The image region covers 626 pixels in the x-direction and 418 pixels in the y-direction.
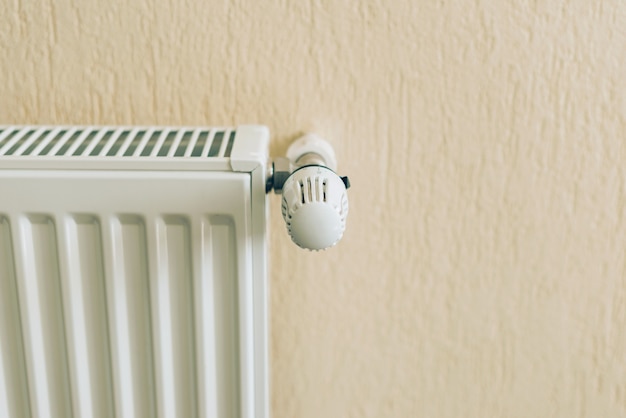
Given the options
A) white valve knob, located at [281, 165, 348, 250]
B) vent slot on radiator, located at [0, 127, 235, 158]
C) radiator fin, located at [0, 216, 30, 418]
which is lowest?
radiator fin, located at [0, 216, 30, 418]

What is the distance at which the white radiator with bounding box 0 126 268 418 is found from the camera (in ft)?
1.81

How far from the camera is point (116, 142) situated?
591mm

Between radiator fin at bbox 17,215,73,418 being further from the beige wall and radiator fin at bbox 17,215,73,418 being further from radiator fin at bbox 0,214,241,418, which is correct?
the beige wall

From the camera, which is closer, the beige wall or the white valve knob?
the white valve knob

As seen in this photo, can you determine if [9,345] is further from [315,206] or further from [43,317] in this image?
[315,206]

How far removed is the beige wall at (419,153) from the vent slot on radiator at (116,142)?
6cm

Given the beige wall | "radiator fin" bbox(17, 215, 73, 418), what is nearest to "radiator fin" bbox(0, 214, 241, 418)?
"radiator fin" bbox(17, 215, 73, 418)

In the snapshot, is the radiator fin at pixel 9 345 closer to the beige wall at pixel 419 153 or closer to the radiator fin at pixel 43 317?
the radiator fin at pixel 43 317

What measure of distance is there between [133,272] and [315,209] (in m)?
0.16

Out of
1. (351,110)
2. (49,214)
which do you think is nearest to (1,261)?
(49,214)

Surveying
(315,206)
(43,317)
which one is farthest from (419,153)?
(43,317)

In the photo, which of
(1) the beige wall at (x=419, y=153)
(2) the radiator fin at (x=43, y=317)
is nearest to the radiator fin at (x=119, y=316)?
(2) the radiator fin at (x=43, y=317)

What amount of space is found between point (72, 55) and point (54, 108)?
5 cm

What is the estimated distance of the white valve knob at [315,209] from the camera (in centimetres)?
50
